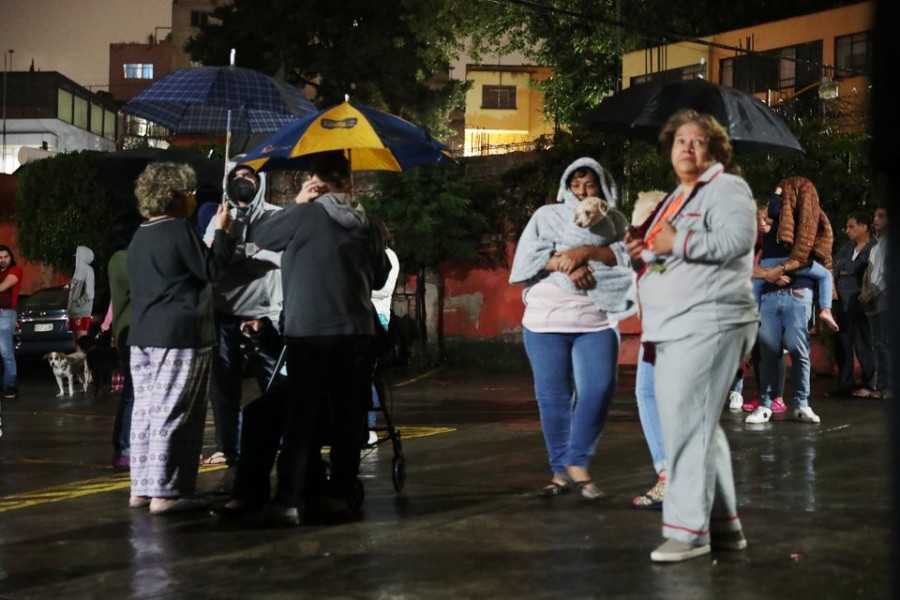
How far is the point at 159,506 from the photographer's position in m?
7.20

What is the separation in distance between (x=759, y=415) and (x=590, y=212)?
14.3ft

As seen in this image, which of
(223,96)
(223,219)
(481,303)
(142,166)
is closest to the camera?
(223,219)

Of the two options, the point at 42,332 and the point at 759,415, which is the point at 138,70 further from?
the point at 759,415

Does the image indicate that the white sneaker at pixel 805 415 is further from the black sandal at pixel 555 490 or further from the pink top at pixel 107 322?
the pink top at pixel 107 322

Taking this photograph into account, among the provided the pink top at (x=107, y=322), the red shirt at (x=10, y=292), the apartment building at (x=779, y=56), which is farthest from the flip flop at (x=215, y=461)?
the apartment building at (x=779, y=56)

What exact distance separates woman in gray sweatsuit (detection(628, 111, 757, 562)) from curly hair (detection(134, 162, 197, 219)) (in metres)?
2.96

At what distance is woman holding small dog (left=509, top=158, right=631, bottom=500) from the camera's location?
739 cm

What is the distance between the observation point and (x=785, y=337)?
11.3 meters

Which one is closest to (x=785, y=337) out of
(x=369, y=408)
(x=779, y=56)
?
(x=369, y=408)

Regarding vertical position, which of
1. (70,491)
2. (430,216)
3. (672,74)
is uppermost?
(672,74)

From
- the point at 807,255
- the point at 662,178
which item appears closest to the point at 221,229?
the point at 807,255

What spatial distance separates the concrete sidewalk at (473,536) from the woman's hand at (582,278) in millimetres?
1197

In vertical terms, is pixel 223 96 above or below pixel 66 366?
above

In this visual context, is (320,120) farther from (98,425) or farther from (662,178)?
(662,178)
